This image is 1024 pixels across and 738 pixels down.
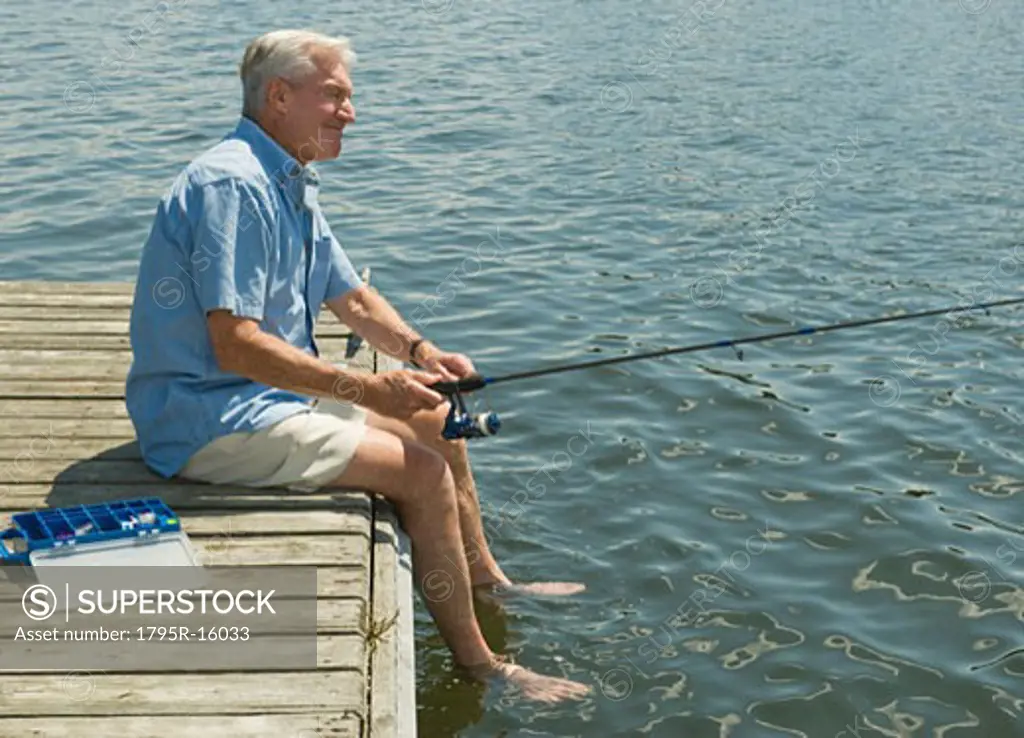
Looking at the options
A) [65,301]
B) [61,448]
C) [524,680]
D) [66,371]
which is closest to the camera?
[524,680]

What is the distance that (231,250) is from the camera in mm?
4691

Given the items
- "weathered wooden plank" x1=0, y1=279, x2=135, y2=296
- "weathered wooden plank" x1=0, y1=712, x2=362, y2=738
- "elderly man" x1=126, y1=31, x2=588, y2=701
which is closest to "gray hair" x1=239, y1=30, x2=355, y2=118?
"elderly man" x1=126, y1=31, x2=588, y2=701

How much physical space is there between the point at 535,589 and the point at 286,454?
61.9 inches

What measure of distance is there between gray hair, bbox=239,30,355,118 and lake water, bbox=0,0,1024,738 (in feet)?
6.78

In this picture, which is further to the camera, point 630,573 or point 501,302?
point 501,302

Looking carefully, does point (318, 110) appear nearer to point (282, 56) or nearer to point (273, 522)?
point (282, 56)

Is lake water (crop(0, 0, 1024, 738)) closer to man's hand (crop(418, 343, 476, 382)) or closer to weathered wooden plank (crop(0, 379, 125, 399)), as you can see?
man's hand (crop(418, 343, 476, 382))

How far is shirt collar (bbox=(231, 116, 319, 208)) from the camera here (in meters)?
4.94

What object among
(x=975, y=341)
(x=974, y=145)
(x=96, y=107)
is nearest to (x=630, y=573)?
(x=975, y=341)

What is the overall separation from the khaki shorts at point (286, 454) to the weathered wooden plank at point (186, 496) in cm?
4

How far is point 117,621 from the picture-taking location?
4355 millimetres

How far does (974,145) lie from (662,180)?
290cm

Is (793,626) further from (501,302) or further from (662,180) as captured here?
(662,180)

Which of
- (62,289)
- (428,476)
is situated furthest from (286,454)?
(62,289)
